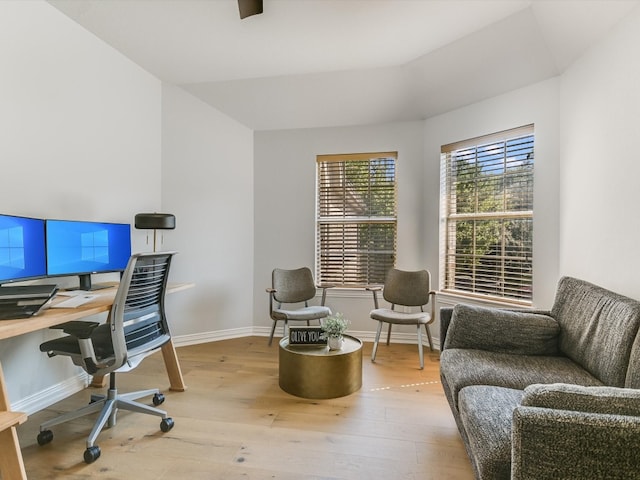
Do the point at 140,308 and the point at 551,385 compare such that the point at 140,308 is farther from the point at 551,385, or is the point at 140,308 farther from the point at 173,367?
the point at 551,385

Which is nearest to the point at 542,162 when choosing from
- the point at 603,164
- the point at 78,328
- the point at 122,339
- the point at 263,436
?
the point at 603,164

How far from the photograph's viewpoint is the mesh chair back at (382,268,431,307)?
3.59 metres

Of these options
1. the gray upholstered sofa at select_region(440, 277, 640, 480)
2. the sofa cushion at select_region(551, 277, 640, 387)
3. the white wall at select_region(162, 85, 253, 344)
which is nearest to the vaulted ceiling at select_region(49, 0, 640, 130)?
the white wall at select_region(162, 85, 253, 344)

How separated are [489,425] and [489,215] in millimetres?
2465

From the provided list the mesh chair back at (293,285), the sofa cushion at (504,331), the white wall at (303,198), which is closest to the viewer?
the sofa cushion at (504,331)

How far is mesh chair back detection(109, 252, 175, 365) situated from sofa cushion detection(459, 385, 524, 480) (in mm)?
1771

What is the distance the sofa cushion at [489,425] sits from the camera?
1.23 m

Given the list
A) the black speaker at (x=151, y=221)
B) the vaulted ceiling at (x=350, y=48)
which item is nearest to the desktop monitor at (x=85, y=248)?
the black speaker at (x=151, y=221)

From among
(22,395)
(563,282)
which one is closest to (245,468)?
(22,395)

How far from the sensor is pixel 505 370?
191 centimetres

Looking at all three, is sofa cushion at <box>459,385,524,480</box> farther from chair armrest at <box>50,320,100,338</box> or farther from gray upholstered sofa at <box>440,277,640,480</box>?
chair armrest at <box>50,320,100,338</box>

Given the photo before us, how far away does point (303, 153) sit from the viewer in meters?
4.22

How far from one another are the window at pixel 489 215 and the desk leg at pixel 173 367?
2671mm

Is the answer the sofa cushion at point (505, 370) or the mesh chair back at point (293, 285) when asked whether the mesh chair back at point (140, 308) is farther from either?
the sofa cushion at point (505, 370)
